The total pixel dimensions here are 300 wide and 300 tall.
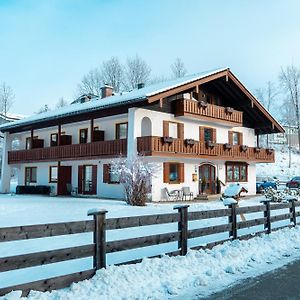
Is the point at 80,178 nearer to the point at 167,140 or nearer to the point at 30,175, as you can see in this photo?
the point at 30,175

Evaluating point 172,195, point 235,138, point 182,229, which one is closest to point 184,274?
point 182,229

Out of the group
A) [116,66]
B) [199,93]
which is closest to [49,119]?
[199,93]

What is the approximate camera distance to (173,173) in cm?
2523

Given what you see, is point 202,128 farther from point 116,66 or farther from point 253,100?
point 116,66

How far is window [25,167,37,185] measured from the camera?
31.9 metres

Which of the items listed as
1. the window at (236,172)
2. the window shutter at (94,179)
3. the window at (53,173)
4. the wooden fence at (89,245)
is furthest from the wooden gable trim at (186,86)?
the wooden fence at (89,245)

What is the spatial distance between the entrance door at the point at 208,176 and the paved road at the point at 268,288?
20.0 m

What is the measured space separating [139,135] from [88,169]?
586 centimetres

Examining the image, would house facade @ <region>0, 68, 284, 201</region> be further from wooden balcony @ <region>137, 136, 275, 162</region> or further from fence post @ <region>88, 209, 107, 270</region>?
fence post @ <region>88, 209, 107, 270</region>

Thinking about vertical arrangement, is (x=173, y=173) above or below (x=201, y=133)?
below

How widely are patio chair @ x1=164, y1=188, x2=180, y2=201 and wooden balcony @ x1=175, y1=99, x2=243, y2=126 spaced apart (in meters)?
4.95

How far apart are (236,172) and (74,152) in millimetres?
12640

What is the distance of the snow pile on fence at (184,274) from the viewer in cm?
575

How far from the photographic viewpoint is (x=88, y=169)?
27.3m
